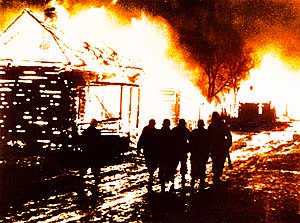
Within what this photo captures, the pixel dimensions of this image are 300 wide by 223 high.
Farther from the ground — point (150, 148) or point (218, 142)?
point (218, 142)

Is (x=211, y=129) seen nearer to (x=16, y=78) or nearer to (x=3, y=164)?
(x=3, y=164)

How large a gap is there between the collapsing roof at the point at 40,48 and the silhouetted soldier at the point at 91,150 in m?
5.67

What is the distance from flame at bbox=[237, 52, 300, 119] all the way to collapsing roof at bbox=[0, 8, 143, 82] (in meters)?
49.4

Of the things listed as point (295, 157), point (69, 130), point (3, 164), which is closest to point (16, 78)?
point (69, 130)

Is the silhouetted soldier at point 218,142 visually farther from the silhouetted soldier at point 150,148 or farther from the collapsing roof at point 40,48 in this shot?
the collapsing roof at point 40,48

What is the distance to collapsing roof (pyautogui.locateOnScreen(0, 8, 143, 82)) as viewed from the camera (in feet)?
57.0

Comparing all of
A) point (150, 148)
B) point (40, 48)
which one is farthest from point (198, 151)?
point (40, 48)

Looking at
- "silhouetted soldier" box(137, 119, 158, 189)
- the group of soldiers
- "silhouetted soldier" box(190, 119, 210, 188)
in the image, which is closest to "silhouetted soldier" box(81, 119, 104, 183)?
the group of soldiers

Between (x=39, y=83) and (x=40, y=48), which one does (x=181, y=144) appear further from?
(x=40, y=48)

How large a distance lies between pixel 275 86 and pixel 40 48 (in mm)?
56520

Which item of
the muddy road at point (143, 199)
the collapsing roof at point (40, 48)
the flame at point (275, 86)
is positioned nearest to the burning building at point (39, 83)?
the collapsing roof at point (40, 48)

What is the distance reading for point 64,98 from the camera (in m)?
17.2

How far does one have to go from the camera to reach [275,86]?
69.1 meters

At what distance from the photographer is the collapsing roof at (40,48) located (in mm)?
17375
